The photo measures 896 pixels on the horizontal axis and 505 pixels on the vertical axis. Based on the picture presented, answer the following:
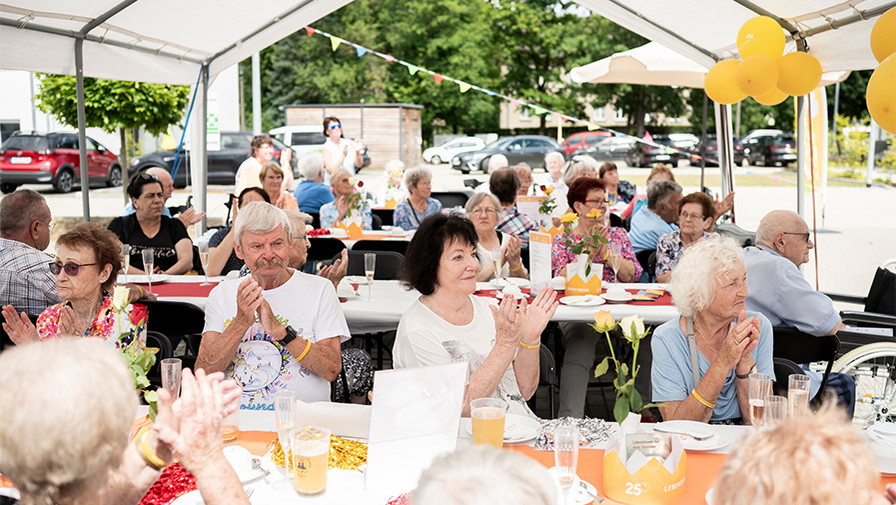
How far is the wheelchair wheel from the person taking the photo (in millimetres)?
3797

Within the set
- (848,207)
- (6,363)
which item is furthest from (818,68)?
(848,207)

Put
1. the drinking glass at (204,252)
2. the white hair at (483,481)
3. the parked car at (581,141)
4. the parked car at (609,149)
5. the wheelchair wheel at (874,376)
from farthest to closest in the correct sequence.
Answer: the parked car at (581,141)
the parked car at (609,149)
the drinking glass at (204,252)
the wheelchair wheel at (874,376)
the white hair at (483,481)

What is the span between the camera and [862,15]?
470 centimetres

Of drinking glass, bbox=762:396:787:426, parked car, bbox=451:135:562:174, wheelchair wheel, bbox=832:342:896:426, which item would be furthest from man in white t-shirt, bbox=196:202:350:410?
parked car, bbox=451:135:562:174

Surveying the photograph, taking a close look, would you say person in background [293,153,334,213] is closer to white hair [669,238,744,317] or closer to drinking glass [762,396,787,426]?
white hair [669,238,744,317]

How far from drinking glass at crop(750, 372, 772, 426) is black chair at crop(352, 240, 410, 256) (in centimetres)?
382

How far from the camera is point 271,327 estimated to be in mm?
2859

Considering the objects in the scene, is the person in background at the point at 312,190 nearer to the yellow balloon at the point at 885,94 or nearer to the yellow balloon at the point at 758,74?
the yellow balloon at the point at 758,74

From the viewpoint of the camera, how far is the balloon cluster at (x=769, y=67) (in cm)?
516

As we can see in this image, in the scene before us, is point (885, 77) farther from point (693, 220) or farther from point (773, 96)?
point (773, 96)

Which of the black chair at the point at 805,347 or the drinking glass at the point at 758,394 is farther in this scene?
the black chair at the point at 805,347

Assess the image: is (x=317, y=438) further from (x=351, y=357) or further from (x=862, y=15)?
(x=862, y=15)

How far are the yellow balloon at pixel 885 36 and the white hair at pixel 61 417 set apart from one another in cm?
389

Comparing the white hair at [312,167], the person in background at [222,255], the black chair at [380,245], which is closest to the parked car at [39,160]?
the white hair at [312,167]
